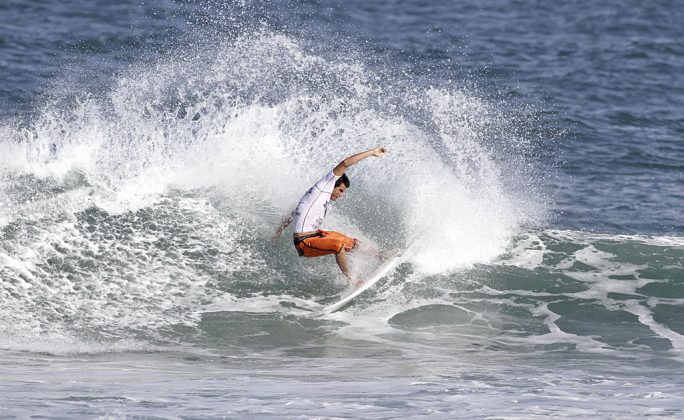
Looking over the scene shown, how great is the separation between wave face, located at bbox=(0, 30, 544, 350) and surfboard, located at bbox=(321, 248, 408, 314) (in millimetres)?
652

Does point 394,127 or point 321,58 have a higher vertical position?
point 321,58

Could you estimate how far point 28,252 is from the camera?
1350 cm

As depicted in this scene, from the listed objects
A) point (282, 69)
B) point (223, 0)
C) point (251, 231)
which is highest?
point (223, 0)

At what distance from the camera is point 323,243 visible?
41.5 ft

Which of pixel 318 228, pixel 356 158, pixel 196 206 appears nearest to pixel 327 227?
pixel 318 228

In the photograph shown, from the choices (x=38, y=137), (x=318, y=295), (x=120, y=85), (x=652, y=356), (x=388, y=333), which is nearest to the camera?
(x=652, y=356)

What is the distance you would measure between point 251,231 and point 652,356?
568cm

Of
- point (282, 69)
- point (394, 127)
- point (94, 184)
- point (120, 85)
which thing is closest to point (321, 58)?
point (282, 69)

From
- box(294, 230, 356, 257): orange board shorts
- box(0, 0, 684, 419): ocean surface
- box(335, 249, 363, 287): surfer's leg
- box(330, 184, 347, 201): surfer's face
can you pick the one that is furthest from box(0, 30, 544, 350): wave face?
box(330, 184, 347, 201): surfer's face

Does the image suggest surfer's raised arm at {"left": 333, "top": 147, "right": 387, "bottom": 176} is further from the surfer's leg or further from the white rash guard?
the surfer's leg

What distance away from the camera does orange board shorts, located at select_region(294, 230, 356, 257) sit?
1264cm

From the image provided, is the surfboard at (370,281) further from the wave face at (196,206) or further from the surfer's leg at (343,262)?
the wave face at (196,206)

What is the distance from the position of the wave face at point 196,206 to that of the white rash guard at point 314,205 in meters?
1.00

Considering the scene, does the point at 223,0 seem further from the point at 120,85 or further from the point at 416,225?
the point at 416,225
